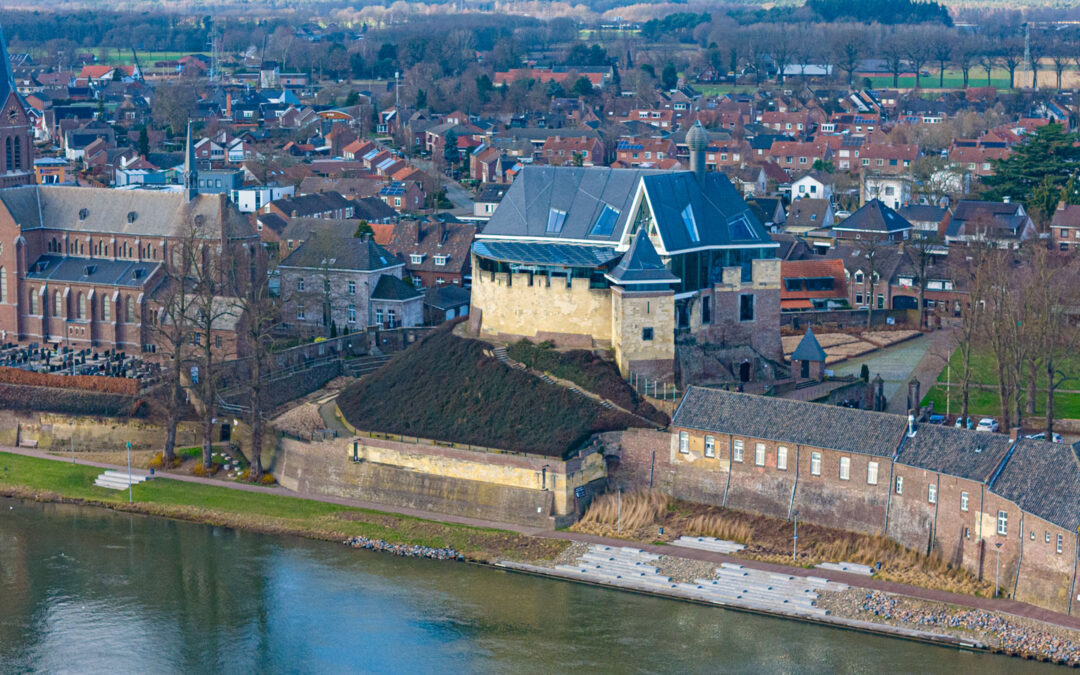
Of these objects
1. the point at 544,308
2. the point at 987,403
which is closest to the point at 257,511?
the point at 544,308

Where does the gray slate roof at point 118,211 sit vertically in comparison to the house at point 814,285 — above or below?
above

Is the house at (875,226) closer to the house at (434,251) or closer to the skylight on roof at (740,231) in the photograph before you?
the house at (434,251)

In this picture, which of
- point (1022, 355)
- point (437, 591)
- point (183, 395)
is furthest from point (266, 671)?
point (1022, 355)

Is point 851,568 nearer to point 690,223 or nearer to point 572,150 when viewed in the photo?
point 690,223

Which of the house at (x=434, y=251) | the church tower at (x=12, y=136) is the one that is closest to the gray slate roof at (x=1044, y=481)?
the house at (x=434, y=251)

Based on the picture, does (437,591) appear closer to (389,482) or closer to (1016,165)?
(389,482)

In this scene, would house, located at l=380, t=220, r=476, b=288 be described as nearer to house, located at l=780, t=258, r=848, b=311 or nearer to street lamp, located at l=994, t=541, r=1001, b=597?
house, located at l=780, t=258, r=848, b=311
